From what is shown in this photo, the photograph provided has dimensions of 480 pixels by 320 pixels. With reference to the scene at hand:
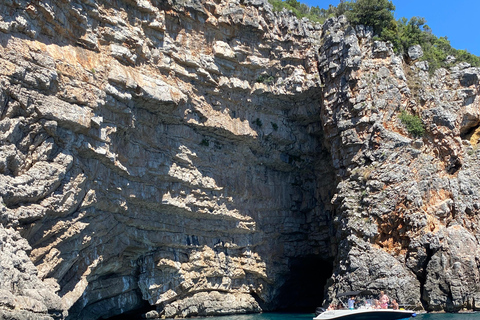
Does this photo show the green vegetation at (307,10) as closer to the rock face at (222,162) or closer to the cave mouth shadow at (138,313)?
the rock face at (222,162)

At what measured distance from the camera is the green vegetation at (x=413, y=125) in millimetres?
33750

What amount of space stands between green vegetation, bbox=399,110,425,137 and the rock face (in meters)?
0.50

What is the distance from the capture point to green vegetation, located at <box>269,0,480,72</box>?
1432 inches

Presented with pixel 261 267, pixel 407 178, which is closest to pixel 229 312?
pixel 261 267

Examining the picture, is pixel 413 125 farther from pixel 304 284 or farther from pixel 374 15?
pixel 304 284

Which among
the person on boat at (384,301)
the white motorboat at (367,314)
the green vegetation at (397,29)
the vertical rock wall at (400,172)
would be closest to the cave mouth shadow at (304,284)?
the vertical rock wall at (400,172)

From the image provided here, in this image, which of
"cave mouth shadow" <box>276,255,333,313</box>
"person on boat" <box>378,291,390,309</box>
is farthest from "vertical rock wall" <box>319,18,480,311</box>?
"cave mouth shadow" <box>276,255,333,313</box>

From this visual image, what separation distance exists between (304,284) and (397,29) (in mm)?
19856

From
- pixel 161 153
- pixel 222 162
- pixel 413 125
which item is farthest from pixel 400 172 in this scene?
pixel 161 153

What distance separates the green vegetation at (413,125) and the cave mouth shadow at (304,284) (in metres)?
10.7

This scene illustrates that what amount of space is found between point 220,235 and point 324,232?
7676 millimetres

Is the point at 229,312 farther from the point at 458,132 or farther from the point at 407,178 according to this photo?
the point at 458,132

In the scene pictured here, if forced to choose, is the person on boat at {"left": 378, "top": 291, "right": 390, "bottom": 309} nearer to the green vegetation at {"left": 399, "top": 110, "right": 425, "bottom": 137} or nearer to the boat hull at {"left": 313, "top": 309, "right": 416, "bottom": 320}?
the boat hull at {"left": 313, "top": 309, "right": 416, "bottom": 320}

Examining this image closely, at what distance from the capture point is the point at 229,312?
3478 centimetres
